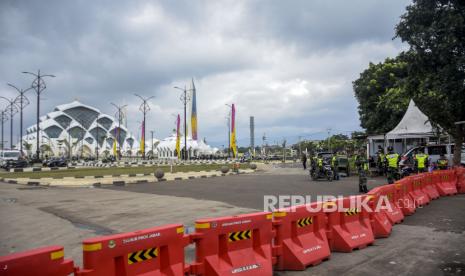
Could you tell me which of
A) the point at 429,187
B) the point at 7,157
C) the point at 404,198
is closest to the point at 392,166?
the point at 429,187

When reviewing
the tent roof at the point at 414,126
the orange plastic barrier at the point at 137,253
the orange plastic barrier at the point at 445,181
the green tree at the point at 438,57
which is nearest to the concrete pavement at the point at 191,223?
the orange plastic barrier at the point at 445,181

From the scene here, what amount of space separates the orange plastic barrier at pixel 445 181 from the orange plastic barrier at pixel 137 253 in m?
12.7

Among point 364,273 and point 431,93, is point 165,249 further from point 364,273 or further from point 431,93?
point 431,93

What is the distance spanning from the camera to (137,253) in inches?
172

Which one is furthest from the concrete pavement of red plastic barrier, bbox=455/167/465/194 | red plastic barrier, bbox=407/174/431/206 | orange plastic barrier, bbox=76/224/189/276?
orange plastic barrier, bbox=76/224/189/276

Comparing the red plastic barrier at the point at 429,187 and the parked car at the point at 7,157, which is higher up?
the parked car at the point at 7,157

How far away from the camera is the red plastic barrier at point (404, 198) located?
1018cm

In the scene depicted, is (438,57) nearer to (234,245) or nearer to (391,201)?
(391,201)

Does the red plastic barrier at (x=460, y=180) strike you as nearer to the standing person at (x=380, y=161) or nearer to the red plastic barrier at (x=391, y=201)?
the standing person at (x=380, y=161)

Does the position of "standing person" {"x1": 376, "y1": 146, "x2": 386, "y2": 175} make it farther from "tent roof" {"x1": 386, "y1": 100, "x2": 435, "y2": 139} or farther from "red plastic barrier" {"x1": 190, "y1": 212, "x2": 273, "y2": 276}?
"red plastic barrier" {"x1": 190, "y1": 212, "x2": 273, "y2": 276}

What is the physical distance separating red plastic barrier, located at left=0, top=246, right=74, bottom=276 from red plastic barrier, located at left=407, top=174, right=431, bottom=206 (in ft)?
33.8

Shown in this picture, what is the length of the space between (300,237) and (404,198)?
565cm

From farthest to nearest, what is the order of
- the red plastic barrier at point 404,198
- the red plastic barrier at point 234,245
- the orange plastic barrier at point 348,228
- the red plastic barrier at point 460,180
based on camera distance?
1. the red plastic barrier at point 460,180
2. the red plastic barrier at point 404,198
3. the orange plastic barrier at point 348,228
4. the red plastic barrier at point 234,245

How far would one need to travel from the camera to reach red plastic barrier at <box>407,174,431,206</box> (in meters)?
11.9
